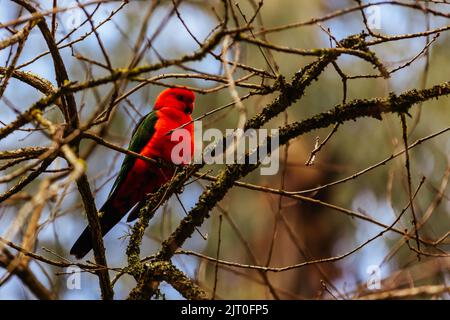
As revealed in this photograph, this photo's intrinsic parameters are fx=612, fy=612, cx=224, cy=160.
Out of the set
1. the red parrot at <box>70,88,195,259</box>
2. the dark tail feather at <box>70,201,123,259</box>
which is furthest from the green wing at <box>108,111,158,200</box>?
the dark tail feather at <box>70,201,123,259</box>

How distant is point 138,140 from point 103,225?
0.62 metres

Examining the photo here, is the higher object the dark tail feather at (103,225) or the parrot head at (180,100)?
the parrot head at (180,100)

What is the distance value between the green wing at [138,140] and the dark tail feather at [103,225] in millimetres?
101

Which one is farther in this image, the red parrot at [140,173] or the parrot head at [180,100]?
the parrot head at [180,100]

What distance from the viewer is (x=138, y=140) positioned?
4.09 m

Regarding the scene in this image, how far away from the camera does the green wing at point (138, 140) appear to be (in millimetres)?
3955

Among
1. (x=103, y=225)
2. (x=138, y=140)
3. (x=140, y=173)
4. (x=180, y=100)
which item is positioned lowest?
(x=103, y=225)

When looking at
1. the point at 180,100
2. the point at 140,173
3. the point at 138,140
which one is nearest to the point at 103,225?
the point at 140,173

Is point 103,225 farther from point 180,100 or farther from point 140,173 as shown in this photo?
point 180,100

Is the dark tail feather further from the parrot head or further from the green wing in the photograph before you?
the parrot head

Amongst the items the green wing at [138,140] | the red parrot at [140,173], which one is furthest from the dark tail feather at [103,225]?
the green wing at [138,140]

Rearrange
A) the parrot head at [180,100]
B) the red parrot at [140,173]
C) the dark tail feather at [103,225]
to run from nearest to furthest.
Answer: the dark tail feather at [103,225] < the red parrot at [140,173] < the parrot head at [180,100]

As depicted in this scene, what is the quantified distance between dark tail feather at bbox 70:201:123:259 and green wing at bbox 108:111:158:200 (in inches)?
4.0

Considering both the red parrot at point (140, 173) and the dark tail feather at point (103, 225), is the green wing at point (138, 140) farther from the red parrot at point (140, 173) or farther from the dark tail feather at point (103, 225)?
the dark tail feather at point (103, 225)
